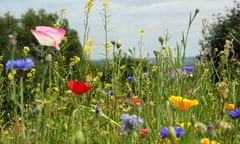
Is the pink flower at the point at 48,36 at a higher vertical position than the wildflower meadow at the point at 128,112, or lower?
higher

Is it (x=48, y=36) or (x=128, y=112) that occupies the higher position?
(x=48, y=36)

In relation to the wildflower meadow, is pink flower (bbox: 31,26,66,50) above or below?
above

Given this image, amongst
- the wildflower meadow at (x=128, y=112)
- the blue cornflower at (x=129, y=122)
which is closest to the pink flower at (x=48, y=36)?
the wildflower meadow at (x=128, y=112)

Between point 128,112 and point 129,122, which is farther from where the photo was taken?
point 128,112

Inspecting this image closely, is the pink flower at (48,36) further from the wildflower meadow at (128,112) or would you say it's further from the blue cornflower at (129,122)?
the blue cornflower at (129,122)

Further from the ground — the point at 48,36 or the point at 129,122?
the point at 48,36

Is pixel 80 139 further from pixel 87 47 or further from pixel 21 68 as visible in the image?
pixel 87 47

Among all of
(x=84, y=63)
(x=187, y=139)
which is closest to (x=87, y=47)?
(x=84, y=63)

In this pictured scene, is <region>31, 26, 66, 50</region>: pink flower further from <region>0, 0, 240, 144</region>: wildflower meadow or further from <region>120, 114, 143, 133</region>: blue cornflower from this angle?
<region>120, 114, 143, 133</region>: blue cornflower

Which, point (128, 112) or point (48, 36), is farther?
point (128, 112)

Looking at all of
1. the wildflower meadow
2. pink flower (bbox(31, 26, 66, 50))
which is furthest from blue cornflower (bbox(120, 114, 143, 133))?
pink flower (bbox(31, 26, 66, 50))

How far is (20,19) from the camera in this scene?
33125 mm

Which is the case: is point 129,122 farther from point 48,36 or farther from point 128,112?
point 128,112

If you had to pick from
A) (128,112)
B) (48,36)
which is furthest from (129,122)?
(128,112)
